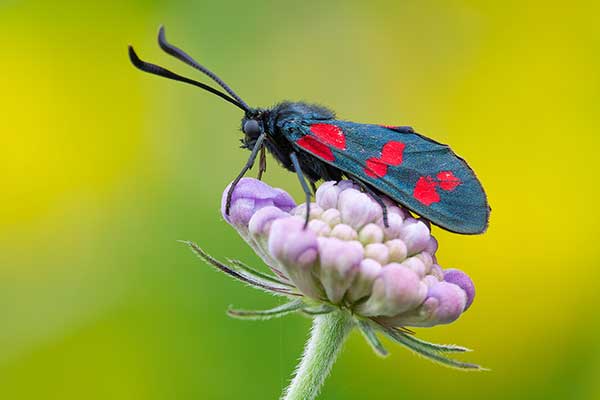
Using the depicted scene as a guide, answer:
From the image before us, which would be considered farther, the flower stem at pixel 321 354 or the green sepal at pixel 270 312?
the flower stem at pixel 321 354

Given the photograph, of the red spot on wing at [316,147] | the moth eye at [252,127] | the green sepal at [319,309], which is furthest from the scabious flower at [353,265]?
the moth eye at [252,127]

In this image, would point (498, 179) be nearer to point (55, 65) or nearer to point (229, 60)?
point (229, 60)

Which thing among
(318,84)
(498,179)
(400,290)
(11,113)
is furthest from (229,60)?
(400,290)

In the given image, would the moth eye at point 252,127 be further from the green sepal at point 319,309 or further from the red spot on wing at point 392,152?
the green sepal at point 319,309

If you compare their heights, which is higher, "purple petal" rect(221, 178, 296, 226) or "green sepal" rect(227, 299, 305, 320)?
"purple petal" rect(221, 178, 296, 226)

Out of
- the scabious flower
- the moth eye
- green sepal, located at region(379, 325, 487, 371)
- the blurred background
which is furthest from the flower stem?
the blurred background

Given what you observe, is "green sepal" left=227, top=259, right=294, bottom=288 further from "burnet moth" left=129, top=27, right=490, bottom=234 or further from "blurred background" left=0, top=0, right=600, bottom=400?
"blurred background" left=0, top=0, right=600, bottom=400
